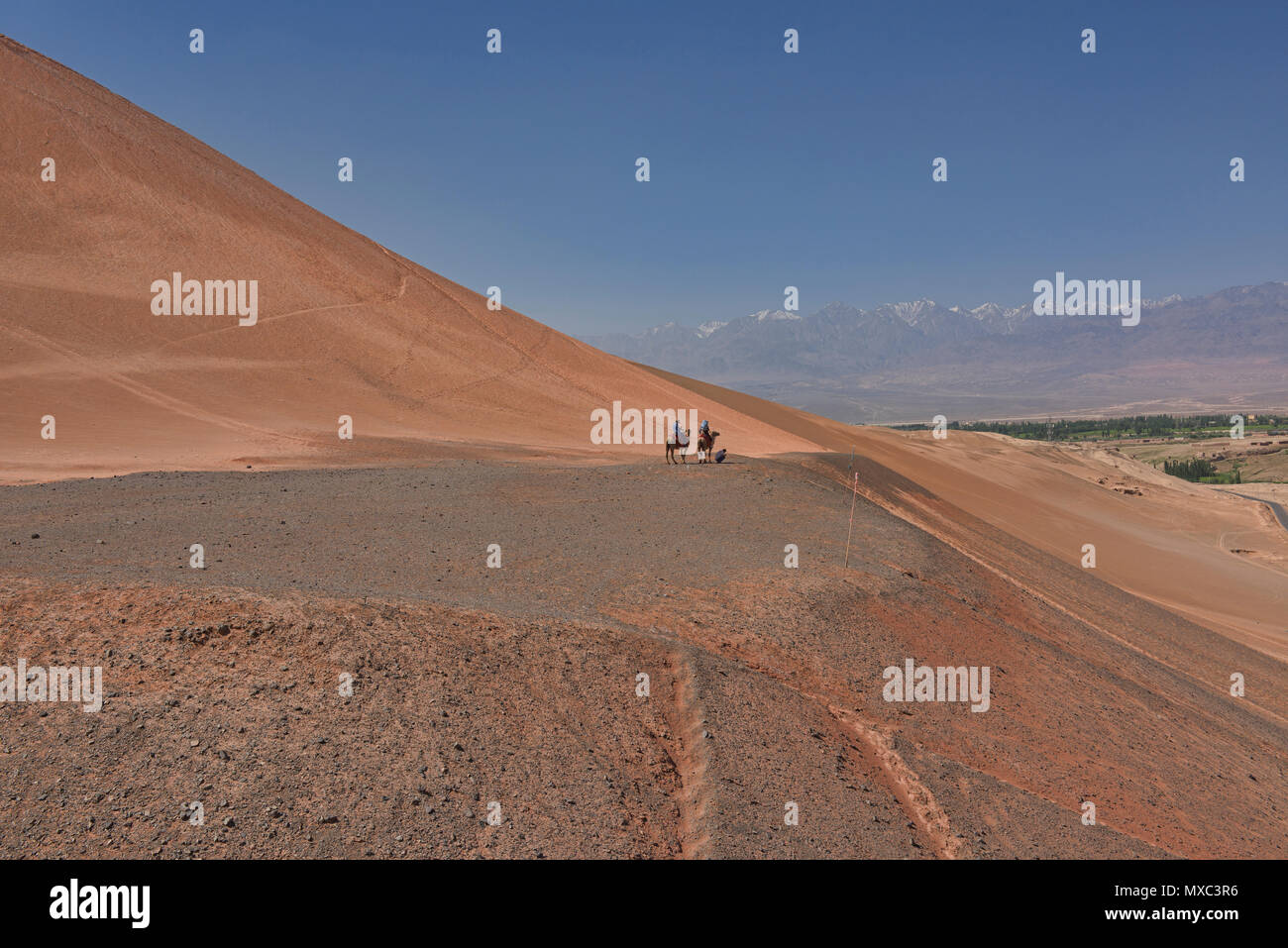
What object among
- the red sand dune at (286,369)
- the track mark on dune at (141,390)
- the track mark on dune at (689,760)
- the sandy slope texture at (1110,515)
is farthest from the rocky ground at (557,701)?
the track mark on dune at (141,390)

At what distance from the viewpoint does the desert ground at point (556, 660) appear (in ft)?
18.5

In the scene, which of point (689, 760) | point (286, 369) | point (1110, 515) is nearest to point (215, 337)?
point (286, 369)

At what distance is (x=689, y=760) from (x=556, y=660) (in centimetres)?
168

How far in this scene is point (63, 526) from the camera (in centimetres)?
1166

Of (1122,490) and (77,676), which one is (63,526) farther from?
(1122,490)

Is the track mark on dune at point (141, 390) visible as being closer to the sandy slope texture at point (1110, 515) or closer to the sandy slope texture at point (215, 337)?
the sandy slope texture at point (215, 337)

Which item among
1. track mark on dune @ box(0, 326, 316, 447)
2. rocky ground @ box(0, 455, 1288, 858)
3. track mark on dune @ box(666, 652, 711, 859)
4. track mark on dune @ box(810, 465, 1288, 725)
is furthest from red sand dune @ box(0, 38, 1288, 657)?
track mark on dune @ box(666, 652, 711, 859)

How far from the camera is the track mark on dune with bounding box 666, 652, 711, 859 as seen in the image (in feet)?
20.0

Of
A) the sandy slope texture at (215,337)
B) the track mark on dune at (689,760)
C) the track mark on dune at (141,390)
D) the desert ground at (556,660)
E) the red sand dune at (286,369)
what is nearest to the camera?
the desert ground at (556,660)

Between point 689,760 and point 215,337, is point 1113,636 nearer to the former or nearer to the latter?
point 689,760

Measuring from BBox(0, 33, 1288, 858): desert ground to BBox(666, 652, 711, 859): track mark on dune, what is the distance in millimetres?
34

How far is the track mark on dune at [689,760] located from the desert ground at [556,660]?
0.03m
